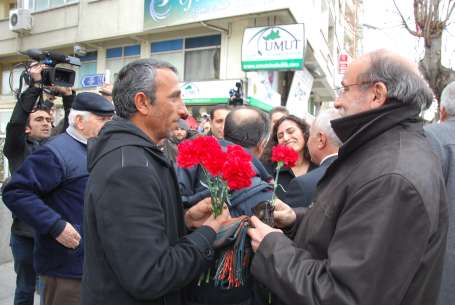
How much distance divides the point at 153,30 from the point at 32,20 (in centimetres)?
772

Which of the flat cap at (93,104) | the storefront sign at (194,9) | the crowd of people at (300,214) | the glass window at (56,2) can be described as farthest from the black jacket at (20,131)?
the glass window at (56,2)

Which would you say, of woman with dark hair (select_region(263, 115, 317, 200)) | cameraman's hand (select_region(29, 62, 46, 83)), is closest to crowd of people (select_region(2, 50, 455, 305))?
woman with dark hair (select_region(263, 115, 317, 200))

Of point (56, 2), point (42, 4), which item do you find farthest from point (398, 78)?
point (42, 4)

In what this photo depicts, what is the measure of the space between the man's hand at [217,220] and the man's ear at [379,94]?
84 cm

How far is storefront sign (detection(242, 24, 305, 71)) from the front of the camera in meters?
12.4

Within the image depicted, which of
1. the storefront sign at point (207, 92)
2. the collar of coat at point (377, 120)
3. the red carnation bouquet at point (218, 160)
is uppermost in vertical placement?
the storefront sign at point (207, 92)

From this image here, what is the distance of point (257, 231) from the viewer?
1755 mm

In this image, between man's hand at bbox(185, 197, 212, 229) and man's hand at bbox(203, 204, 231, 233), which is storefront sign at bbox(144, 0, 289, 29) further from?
man's hand at bbox(203, 204, 231, 233)

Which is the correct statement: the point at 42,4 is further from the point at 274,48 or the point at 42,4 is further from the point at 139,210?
the point at 139,210

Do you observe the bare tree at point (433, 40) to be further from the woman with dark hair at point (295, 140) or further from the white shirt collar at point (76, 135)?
the white shirt collar at point (76, 135)

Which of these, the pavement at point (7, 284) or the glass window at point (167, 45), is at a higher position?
the glass window at point (167, 45)

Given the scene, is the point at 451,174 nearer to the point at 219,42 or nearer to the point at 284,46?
the point at 284,46

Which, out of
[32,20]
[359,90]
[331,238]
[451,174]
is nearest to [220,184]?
[331,238]

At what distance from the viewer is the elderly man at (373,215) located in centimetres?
133
